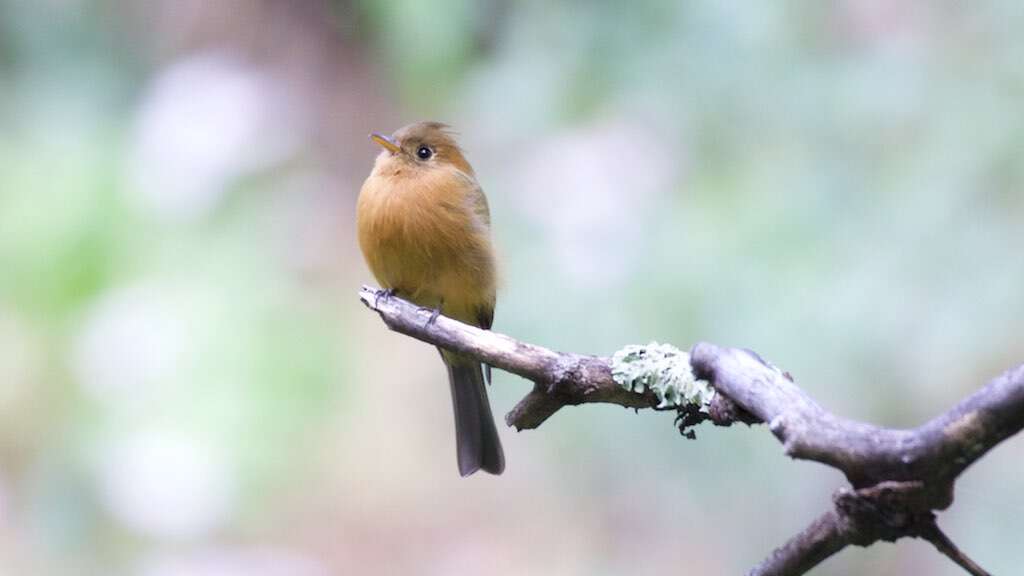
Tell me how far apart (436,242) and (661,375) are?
4.46 ft

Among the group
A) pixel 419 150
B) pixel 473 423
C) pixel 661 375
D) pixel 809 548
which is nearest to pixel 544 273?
pixel 419 150

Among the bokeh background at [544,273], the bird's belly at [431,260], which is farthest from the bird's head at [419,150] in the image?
the bokeh background at [544,273]

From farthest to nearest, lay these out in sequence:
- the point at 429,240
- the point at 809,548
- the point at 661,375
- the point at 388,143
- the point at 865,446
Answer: the point at 388,143
the point at 429,240
the point at 661,375
the point at 809,548
the point at 865,446

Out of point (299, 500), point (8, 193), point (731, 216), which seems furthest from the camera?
point (299, 500)

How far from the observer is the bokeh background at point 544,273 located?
3.87 m

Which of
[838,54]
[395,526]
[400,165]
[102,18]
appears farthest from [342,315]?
[838,54]

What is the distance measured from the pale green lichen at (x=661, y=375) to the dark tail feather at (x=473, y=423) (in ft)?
3.48

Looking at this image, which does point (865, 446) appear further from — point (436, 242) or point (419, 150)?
point (419, 150)

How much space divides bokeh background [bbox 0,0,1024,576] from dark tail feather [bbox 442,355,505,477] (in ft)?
0.67

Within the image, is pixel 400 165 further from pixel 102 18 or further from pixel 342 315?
pixel 102 18

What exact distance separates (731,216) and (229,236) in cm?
189

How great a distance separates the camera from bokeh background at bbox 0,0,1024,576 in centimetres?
387

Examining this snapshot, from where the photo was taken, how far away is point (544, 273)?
163 inches

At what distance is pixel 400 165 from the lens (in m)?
3.80
